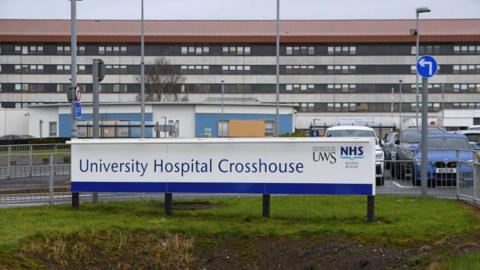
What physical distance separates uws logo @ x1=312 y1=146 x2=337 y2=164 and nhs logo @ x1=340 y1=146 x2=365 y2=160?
139 millimetres

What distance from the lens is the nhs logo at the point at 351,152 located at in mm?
12070

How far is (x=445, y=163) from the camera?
17250 mm

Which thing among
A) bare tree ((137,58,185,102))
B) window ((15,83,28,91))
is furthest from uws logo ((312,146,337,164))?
window ((15,83,28,91))

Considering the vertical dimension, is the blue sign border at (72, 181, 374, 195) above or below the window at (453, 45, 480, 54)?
below

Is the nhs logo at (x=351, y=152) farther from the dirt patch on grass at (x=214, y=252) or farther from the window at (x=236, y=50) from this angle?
the window at (x=236, y=50)

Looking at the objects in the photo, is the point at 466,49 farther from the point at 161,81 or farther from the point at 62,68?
the point at 62,68

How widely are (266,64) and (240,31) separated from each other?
574 cm

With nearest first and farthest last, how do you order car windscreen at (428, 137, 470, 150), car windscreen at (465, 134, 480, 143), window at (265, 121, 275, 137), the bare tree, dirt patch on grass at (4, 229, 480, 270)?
dirt patch on grass at (4, 229, 480, 270), car windscreen at (428, 137, 470, 150), car windscreen at (465, 134, 480, 143), window at (265, 121, 275, 137), the bare tree

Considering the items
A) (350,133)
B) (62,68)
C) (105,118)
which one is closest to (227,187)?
(350,133)

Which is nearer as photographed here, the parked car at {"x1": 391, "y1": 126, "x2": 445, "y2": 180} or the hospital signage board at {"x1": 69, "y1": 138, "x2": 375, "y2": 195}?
the hospital signage board at {"x1": 69, "y1": 138, "x2": 375, "y2": 195}

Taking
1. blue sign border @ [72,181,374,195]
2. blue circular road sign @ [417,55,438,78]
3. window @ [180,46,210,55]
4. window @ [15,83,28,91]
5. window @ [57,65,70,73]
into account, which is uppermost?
window @ [180,46,210,55]

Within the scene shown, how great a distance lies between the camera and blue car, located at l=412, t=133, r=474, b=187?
15305 mm

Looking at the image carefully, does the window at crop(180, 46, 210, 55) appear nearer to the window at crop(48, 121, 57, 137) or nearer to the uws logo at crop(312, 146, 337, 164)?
the window at crop(48, 121, 57, 137)

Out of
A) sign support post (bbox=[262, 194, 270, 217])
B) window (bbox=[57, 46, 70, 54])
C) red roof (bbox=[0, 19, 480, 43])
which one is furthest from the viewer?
window (bbox=[57, 46, 70, 54])
